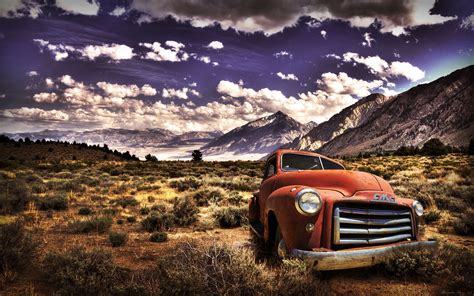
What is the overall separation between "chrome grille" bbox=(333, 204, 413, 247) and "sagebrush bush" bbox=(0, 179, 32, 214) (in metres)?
11.4

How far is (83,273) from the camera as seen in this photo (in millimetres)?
4520

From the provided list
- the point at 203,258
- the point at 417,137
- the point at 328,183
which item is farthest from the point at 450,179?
the point at 417,137

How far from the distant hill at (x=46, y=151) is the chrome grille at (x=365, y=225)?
6037 centimetres

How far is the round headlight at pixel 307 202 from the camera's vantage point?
3.89 meters

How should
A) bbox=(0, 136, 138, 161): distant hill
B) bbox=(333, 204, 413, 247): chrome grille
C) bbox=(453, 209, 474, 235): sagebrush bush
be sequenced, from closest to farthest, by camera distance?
bbox=(333, 204, 413, 247): chrome grille → bbox=(453, 209, 474, 235): sagebrush bush → bbox=(0, 136, 138, 161): distant hill

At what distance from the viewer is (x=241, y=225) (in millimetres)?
9961

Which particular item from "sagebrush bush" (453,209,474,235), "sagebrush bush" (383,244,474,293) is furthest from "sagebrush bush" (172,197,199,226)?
"sagebrush bush" (453,209,474,235)

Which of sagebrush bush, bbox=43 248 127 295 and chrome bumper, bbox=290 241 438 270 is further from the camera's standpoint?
sagebrush bush, bbox=43 248 127 295

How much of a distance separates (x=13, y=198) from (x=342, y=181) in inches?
485

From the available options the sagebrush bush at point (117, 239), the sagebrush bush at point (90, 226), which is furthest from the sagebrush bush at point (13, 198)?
the sagebrush bush at point (117, 239)

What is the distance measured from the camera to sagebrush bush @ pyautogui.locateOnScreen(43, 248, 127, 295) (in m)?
4.05

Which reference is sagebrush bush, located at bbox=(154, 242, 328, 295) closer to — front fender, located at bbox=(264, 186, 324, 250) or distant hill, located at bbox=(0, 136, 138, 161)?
front fender, located at bbox=(264, 186, 324, 250)

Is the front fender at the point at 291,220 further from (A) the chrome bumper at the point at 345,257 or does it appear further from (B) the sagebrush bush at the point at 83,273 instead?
(B) the sagebrush bush at the point at 83,273

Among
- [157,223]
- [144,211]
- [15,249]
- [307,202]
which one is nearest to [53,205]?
[144,211]
